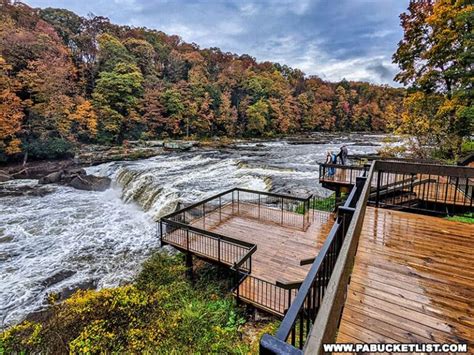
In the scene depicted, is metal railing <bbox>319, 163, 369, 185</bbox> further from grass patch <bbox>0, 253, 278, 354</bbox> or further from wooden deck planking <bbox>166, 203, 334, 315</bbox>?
grass patch <bbox>0, 253, 278, 354</bbox>

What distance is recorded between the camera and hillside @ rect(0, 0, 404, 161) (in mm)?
24406

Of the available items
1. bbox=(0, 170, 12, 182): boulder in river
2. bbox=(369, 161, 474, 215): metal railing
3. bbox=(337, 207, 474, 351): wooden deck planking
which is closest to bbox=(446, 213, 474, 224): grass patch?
bbox=(369, 161, 474, 215): metal railing

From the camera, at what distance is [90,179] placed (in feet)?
62.2

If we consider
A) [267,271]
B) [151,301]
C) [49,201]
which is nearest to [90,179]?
[49,201]

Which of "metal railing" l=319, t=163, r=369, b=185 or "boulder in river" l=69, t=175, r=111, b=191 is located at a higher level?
"metal railing" l=319, t=163, r=369, b=185

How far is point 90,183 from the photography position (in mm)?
18406

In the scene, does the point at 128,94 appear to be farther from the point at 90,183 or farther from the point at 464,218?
the point at 464,218

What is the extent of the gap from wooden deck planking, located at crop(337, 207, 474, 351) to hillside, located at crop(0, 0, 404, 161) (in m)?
17.3

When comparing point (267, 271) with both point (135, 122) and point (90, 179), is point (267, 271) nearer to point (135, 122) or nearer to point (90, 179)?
point (90, 179)

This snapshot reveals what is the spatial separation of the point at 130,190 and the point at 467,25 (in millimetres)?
20760

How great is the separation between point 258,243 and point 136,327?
383 centimetres

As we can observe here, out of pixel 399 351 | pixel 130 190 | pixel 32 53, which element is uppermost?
pixel 32 53

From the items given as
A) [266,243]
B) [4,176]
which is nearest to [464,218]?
[266,243]

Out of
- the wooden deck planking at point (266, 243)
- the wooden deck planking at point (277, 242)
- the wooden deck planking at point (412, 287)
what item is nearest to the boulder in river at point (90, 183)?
the wooden deck planking at point (266, 243)
